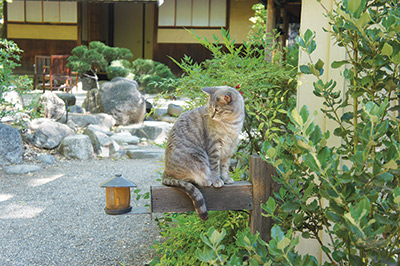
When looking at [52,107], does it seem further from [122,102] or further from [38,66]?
[38,66]

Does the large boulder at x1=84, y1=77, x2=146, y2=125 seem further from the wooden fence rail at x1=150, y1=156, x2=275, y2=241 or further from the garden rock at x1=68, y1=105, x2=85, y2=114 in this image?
the wooden fence rail at x1=150, y1=156, x2=275, y2=241

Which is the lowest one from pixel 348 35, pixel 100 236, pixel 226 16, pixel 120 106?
pixel 100 236

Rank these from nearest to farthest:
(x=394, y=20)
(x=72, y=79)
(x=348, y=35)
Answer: (x=394, y=20) < (x=348, y=35) < (x=72, y=79)

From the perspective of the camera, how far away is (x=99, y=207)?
16.6 feet

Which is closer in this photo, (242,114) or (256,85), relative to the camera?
(242,114)

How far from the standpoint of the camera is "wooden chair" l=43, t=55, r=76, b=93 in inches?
485

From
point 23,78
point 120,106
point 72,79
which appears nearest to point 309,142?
point 23,78

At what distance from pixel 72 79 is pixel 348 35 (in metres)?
12.7

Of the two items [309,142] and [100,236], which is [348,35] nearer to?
[309,142]

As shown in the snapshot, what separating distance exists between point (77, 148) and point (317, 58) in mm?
5592

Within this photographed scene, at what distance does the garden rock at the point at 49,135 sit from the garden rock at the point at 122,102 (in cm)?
183

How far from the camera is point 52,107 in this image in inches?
345

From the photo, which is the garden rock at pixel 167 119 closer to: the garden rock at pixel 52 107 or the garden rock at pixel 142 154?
the garden rock at pixel 52 107

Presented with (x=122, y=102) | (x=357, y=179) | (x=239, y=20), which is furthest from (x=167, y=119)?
(x=357, y=179)
